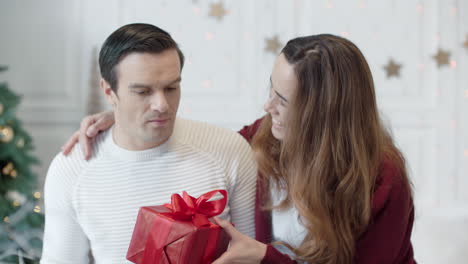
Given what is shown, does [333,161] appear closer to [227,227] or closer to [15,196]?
[227,227]

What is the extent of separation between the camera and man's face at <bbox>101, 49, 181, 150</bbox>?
1.24m

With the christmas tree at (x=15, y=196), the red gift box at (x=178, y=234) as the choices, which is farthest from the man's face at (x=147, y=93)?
the christmas tree at (x=15, y=196)

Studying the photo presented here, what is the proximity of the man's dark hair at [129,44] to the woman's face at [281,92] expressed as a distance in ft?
1.03

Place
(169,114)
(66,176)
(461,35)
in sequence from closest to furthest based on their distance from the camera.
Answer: (169,114) < (66,176) < (461,35)

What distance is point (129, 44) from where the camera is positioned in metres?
1.25

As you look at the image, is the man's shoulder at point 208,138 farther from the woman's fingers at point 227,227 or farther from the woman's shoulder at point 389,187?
the woman's shoulder at point 389,187

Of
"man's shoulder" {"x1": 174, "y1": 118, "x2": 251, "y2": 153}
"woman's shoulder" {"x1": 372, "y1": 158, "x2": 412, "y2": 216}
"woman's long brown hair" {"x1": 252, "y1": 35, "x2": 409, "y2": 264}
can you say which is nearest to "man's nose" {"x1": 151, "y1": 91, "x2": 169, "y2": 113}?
"man's shoulder" {"x1": 174, "y1": 118, "x2": 251, "y2": 153}

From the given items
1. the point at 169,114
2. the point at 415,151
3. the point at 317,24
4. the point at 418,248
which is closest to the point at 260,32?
the point at 317,24

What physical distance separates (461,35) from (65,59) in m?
2.57

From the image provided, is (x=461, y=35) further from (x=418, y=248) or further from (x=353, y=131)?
(x=353, y=131)

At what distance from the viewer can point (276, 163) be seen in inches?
59.2

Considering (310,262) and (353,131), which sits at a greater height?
(353,131)

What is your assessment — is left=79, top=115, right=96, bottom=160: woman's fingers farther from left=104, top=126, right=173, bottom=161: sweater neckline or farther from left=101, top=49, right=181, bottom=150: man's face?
left=101, top=49, right=181, bottom=150: man's face

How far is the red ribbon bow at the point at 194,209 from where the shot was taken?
1.11 metres
